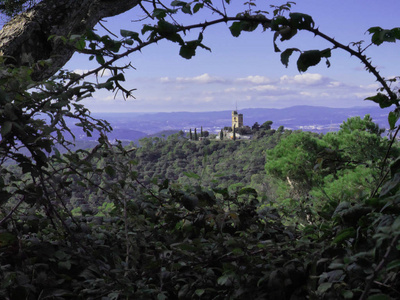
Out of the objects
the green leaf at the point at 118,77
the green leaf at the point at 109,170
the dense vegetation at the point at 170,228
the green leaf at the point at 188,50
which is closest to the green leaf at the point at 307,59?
the dense vegetation at the point at 170,228

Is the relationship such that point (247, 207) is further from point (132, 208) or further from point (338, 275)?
point (338, 275)

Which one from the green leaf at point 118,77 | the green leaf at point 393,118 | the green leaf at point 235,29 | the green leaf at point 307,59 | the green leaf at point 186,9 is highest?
the green leaf at point 186,9

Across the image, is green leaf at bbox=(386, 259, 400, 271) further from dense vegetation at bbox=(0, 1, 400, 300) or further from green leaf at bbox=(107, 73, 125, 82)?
green leaf at bbox=(107, 73, 125, 82)

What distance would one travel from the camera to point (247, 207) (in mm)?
1320

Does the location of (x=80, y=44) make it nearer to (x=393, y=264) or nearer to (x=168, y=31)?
(x=168, y=31)

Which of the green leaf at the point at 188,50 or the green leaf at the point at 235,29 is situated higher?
the green leaf at the point at 235,29

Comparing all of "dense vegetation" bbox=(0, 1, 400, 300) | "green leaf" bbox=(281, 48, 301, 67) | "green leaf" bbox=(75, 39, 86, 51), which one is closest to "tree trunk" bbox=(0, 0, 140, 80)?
"dense vegetation" bbox=(0, 1, 400, 300)

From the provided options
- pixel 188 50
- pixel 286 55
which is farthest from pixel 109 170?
pixel 286 55

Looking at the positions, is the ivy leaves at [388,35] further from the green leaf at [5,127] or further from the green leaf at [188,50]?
the green leaf at [5,127]

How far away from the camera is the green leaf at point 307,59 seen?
0.81 metres

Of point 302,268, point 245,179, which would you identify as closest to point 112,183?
point 302,268

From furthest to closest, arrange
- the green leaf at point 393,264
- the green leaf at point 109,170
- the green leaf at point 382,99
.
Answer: the green leaf at point 109,170
the green leaf at point 382,99
the green leaf at point 393,264

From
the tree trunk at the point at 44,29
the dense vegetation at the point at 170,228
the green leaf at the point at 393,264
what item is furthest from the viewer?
the tree trunk at the point at 44,29

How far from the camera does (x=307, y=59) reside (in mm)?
809
